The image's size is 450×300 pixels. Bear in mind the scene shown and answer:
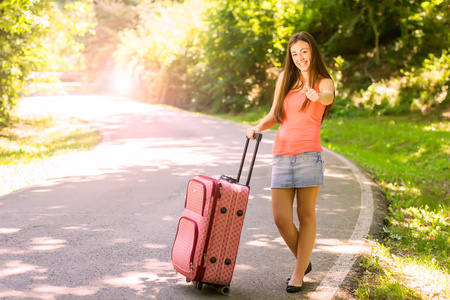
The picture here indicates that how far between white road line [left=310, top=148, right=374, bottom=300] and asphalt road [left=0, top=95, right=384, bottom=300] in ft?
0.03

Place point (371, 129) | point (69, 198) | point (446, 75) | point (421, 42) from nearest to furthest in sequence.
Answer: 1. point (69, 198)
2. point (371, 129)
3. point (446, 75)
4. point (421, 42)

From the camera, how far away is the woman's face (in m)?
4.45

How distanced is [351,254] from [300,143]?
5.28 feet

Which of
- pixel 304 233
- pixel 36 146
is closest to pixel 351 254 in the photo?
pixel 304 233

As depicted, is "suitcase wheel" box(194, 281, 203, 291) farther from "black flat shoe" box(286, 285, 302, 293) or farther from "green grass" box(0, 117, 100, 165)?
"green grass" box(0, 117, 100, 165)

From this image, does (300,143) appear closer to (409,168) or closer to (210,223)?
(210,223)

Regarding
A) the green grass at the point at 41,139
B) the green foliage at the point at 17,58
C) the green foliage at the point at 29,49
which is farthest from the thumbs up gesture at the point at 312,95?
the green foliage at the point at 17,58

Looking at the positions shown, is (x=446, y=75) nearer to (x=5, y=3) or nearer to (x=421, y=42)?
(x=421, y=42)

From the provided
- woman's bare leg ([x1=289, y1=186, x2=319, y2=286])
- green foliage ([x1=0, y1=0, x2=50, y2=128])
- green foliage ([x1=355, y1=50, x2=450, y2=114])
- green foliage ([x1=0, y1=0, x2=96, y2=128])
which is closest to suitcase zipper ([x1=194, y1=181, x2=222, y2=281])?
woman's bare leg ([x1=289, y1=186, x2=319, y2=286])

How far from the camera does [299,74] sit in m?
4.55

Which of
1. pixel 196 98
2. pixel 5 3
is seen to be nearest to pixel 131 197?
pixel 5 3

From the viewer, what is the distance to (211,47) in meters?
25.0

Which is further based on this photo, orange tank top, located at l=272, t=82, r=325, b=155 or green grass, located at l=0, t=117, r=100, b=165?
green grass, located at l=0, t=117, r=100, b=165

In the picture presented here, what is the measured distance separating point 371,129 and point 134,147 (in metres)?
6.91
